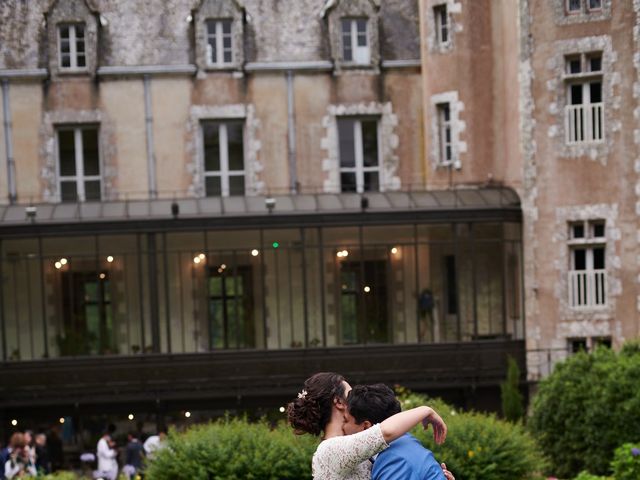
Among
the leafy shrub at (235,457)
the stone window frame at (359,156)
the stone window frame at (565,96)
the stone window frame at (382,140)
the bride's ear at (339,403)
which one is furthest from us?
the stone window frame at (359,156)

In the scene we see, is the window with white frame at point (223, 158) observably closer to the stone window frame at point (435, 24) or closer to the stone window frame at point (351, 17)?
the stone window frame at point (351, 17)

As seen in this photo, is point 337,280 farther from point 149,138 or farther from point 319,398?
point 319,398

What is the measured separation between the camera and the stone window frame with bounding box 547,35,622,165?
2234 cm

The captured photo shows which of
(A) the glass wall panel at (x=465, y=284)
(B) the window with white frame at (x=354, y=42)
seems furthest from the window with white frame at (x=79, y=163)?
(A) the glass wall panel at (x=465, y=284)

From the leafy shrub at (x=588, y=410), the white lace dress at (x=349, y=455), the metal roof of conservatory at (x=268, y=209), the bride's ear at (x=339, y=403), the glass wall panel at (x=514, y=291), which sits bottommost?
the leafy shrub at (x=588, y=410)

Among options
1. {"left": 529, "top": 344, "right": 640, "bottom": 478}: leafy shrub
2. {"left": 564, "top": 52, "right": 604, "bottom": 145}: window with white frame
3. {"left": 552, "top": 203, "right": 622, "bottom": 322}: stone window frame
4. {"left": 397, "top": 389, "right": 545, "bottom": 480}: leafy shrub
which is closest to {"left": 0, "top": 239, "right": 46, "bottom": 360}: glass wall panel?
{"left": 552, "top": 203, "right": 622, "bottom": 322}: stone window frame

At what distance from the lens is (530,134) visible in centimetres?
2308

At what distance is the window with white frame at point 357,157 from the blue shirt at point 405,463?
20.7m

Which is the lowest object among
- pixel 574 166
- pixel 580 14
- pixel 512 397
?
pixel 512 397

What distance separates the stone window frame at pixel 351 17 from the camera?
25.6 m

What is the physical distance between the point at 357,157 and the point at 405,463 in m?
21.0

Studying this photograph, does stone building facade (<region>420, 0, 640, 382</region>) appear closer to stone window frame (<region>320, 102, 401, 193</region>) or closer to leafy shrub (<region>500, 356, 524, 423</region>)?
leafy shrub (<region>500, 356, 524, 423</region>)

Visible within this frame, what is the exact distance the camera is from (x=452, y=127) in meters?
24.5

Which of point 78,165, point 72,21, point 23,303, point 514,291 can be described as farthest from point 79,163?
point 514,291
